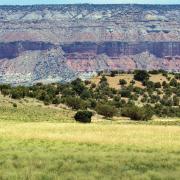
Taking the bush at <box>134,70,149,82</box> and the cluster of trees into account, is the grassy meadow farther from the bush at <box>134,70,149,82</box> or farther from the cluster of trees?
the bush at <box>134,70,149,82</box>

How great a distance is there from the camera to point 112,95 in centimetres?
10200

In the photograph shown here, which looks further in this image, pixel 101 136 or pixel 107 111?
pixel 107 111

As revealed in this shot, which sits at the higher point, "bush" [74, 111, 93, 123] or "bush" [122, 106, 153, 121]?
"bush" [74, 111, 93, 123]

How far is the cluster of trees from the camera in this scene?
273 feet

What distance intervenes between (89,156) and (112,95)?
248ft

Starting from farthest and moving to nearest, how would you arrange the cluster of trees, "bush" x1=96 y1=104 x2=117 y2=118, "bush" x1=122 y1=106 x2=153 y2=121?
the cluster of trees
"bush" x1=96 y1=104 x2=117 y2=118
"bush" x1=122 y1=106 x2=153 y2=121

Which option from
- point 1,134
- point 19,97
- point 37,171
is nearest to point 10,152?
point 37,171

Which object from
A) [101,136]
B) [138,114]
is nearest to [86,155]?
[101,136]

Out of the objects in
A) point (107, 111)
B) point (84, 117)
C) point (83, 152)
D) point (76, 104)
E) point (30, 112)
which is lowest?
point (76, 104)

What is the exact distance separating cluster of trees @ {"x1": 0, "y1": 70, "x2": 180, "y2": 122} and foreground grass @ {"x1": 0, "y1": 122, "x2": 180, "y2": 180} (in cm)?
3585

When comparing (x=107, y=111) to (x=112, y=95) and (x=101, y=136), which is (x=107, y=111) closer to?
(x=112, y=95)

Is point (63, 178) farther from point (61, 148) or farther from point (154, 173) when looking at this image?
point (61, 148)

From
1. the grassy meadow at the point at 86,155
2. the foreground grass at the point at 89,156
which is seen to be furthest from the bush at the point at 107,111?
the foreground grass at the point at 89,156

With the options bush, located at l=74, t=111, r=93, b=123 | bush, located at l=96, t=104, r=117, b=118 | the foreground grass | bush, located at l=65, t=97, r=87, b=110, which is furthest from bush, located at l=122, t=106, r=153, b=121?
the foreground grass
